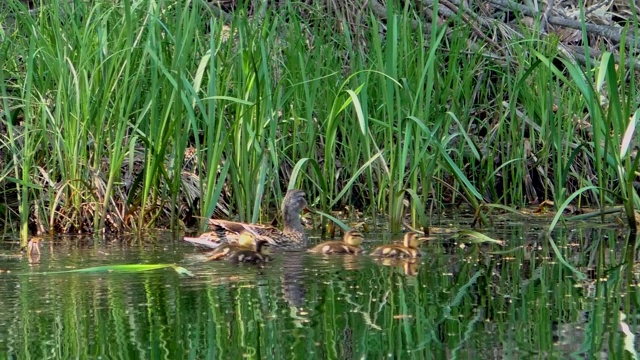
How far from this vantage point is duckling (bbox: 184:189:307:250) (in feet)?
20.9

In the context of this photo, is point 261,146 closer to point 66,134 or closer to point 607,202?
point 66,134

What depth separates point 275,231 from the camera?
6.61 meters

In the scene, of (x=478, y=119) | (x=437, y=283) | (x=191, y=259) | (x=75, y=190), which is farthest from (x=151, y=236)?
(x=478, y=119)

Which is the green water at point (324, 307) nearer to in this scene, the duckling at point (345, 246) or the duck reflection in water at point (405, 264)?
the duck reflection in water at point (405, 264)

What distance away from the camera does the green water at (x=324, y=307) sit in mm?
3814

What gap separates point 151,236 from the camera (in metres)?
6.94

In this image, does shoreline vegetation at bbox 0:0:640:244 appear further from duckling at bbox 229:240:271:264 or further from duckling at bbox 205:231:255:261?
duckling at bbox 229:240:271:264

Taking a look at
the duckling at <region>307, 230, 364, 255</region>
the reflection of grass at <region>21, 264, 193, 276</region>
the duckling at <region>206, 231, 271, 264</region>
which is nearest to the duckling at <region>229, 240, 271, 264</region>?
the duckling at <region>206, 231, 271, 264</region>

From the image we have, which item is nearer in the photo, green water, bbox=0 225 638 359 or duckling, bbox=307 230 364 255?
green water, bbox=0 225 638 359

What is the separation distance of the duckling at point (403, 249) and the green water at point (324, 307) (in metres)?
0.09

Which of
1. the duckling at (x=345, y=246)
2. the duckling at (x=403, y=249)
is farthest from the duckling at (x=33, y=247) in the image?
the duckling at (x=403, y=249)

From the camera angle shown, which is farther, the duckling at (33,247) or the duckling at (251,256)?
the duckling at (33,247)

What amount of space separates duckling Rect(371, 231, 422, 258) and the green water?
0.09 m

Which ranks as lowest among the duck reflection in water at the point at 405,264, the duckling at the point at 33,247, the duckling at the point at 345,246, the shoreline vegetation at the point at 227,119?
the duck reflection in water at the point at 405,264
